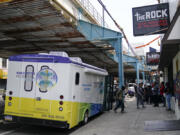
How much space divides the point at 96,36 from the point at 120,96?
4189mm

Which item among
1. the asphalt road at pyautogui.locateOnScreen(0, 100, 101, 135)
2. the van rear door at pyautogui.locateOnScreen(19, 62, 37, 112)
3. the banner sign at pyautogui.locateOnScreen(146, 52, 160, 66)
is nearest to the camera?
the van rear door at pyautogui.locateOnScreen(19, 62, 37, 112)

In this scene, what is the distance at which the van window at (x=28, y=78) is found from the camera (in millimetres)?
7265

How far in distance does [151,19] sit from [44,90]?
5.73 metres

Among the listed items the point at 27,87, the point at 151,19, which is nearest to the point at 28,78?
the point at 27,87

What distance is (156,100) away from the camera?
15.1 m

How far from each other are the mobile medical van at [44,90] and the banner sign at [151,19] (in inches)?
143

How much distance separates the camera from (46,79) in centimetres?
711

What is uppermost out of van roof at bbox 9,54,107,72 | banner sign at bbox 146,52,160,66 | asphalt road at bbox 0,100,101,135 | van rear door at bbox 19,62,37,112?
banner sign at bbox 146,52,160,66

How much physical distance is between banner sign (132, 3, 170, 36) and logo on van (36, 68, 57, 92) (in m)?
4.49

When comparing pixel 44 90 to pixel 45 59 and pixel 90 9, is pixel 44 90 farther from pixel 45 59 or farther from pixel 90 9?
pixel 90 9

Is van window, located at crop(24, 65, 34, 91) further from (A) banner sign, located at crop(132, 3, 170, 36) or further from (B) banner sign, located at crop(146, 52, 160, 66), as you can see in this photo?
(B) banner sign, located at crop(146, 52, 160, 66)

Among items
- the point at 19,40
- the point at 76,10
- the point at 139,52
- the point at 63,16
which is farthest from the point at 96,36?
the point at 139,52

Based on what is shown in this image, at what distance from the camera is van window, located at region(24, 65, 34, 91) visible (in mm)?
7265

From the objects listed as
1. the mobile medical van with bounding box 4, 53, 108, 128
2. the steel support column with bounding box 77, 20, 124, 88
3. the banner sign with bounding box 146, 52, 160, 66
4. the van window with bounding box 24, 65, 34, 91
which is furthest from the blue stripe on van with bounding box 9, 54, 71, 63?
the banner sign with bounding box 146, 52, 160, 66
